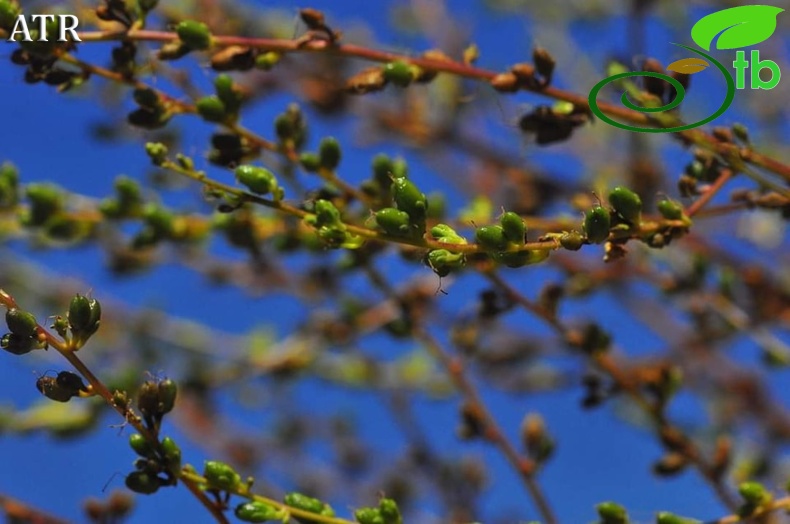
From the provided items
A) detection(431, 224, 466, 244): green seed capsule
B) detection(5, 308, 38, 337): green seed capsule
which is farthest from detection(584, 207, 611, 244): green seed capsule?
detection(5, 308, 38, 337): green seed capsule

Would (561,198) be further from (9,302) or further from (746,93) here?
(9,302)

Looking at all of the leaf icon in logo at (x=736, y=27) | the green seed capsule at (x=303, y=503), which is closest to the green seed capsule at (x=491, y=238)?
the green seed capsule at (x=303, y=503)

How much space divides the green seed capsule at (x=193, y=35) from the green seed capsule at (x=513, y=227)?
0.53 metres

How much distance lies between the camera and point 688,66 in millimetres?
1645

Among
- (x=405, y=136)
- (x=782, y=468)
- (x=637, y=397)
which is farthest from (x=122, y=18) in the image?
(x=782, y=468)

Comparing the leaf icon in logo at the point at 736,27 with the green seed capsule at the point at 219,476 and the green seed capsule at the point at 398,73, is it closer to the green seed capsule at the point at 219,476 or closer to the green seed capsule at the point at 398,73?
the green seed capsule at the point at 398,73

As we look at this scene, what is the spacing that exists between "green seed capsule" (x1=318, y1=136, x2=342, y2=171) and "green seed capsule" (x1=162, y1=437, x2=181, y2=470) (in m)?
0.57

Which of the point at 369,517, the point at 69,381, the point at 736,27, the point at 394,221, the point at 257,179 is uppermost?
the point at 736,27

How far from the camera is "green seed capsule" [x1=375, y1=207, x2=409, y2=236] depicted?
3.86 ft

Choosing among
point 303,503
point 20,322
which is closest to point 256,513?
point 303,503

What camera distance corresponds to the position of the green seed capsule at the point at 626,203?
1201mm

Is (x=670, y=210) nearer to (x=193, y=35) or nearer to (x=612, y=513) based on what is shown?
(x=612, y=513)

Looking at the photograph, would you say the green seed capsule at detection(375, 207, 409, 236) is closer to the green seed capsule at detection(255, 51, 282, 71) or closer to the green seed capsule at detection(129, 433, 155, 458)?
the green seed capsule at detection(129, 433, 155, 458)

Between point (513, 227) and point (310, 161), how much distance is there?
1.69ft
